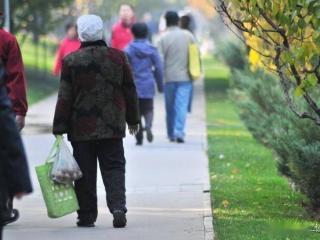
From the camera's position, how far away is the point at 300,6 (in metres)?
7.92

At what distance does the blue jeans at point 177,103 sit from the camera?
16.1 m

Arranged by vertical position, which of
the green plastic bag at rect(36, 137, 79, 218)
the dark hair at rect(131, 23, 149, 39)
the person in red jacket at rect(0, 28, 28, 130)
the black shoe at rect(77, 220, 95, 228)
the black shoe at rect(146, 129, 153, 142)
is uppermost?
the person in red jacket at rect(0, 28, 28, 130)

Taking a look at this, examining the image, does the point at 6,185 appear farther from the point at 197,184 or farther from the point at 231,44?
the point at 231,44

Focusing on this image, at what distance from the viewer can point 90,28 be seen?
909 cm

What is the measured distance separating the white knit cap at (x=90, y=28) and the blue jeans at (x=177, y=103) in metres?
6.98

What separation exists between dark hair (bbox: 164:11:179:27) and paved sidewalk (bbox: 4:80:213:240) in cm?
177

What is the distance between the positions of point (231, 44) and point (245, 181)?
18.9 m

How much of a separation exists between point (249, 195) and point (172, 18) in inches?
212

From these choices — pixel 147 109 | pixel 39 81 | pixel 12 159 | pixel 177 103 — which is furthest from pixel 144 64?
pixel 39 81

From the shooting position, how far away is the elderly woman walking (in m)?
9.06

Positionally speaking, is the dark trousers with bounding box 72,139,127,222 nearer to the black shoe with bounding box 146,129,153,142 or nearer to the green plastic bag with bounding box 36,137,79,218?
the green plastic bag with bounding box 36,137,79,218

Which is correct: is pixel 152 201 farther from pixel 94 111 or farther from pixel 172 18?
pixel 172 18

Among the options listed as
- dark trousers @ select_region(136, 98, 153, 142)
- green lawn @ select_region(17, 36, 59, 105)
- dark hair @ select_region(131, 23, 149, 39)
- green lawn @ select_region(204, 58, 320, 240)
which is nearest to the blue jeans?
dark trousers @ select_region(136, 98, 153, 142)

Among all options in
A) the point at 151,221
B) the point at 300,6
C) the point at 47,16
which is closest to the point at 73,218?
the point at 151,221
